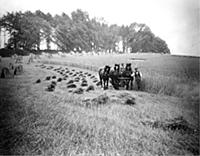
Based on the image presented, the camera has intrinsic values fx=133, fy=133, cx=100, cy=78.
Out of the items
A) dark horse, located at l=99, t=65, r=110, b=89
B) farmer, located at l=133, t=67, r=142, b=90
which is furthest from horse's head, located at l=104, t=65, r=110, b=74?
farmer, located at l=133, t=67, r=142, b=90

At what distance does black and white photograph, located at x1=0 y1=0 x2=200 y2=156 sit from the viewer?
854 mm

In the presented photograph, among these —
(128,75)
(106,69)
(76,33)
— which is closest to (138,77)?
(128,75)

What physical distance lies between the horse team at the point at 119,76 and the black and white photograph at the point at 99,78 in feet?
0.03

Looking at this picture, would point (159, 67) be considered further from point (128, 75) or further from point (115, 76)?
point (115, 76)

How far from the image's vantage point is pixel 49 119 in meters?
0.93

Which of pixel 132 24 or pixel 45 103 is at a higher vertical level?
pixel 132 24

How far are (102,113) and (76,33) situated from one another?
3.17 feet

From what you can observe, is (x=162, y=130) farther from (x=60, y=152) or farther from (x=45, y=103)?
(x=45, y=103)

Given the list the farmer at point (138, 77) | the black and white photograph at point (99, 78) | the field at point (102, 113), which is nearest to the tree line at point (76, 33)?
the black and white photograph at point (99, 78)

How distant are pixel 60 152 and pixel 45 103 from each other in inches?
15.4

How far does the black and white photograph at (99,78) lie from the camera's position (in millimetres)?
854

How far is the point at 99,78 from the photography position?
4.99 feet

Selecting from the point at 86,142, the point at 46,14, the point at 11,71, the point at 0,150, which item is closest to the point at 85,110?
the point at 86,142

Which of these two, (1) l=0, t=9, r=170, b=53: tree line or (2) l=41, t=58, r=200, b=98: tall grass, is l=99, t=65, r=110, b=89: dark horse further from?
(2) l=41, t=58, r=200, b=98: tall grass
